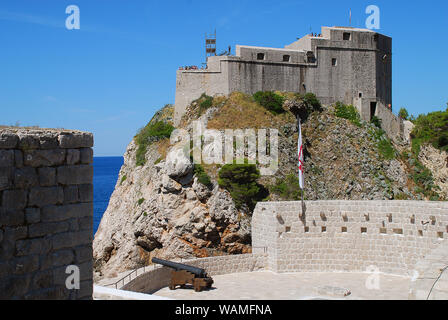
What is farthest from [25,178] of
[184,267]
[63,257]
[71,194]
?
[184,267]

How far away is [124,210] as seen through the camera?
1307 inches

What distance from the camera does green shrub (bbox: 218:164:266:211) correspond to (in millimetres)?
28141

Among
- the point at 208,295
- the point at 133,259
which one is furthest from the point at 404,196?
the point at 208,295

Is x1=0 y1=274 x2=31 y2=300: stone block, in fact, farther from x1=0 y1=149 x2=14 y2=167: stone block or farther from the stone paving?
the stone paving

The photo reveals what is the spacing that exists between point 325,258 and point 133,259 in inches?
636

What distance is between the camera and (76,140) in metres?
5.74

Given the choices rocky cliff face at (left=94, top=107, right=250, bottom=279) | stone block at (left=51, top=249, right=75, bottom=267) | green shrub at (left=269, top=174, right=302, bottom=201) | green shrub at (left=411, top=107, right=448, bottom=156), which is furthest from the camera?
green shrub at (left=411, top=107, right=448, bottom=156)

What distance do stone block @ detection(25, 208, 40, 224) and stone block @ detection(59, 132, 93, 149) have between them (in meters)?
0.81

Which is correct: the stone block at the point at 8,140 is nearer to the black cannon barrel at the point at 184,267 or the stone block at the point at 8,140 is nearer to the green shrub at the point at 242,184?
the black cannon barrel at the point at 184,267

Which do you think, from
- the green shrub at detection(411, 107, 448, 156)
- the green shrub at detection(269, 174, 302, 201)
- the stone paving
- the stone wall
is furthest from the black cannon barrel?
the green shrub at detection(411, 107, 448, 156)
